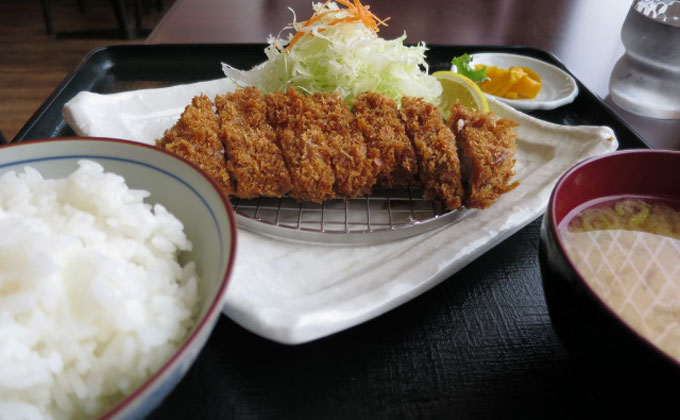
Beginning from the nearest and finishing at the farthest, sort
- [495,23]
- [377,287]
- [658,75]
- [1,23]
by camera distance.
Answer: [377,287] < [658,75] < [495,23] < [1,23]

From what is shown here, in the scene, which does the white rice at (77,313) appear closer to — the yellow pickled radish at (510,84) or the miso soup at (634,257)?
the miso soup at (634,257)

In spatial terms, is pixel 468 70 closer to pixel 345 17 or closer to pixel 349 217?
pixel 345 17

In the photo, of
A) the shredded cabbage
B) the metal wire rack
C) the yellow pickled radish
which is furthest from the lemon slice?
the metal wire rack

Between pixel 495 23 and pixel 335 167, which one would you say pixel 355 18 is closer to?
pixel 335 167

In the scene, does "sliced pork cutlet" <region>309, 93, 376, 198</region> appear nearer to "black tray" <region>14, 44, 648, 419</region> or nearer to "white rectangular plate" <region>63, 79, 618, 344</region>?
"white rectangular plate" <region>63, 79, 618, 344</region>

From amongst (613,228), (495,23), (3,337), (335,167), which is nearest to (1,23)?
(495,23)

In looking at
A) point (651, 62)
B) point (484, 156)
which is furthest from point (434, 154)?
point (651, 62)
